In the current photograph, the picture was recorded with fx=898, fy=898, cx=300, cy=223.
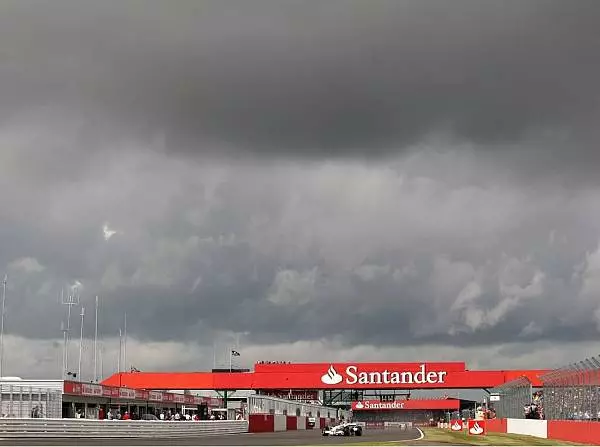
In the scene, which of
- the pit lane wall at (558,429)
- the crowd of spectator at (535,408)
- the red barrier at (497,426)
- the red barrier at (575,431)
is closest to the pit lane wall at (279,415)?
the red barrier at (497,426)

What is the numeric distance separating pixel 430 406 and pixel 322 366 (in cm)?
2645

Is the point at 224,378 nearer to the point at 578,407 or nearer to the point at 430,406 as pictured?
the point at 430,406

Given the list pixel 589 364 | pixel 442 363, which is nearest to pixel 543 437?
pixel 589 364

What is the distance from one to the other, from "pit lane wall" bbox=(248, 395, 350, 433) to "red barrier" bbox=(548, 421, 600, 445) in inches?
1276

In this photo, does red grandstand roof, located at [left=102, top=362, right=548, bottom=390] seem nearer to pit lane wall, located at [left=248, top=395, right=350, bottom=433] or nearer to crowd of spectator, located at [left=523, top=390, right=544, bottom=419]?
pit lane wall, located at [left=248, top=395, right=350, bottom=433]

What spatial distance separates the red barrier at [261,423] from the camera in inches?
3007

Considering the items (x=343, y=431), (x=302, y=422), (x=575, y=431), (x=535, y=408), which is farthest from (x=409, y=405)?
(x=575, y=431)

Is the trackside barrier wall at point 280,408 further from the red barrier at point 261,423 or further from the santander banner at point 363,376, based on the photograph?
the santander banner at point 363,376

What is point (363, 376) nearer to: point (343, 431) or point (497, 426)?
point (497, 426)

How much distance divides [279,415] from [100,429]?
36.0m

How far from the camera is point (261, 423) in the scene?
78.7 meters

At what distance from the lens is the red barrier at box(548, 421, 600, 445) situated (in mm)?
40156

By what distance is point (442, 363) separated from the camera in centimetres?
12306

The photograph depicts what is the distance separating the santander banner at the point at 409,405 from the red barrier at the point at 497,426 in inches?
2311
